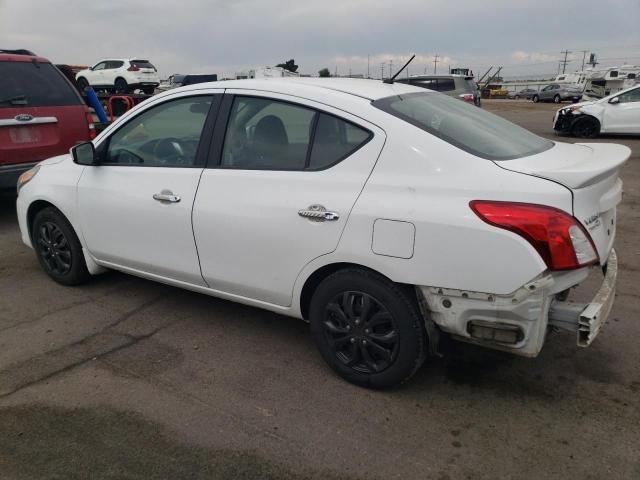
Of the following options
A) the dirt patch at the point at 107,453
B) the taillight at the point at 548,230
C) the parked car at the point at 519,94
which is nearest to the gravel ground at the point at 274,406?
the dirt patch at the point at 107,453

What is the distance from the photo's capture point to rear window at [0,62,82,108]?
19.4ft

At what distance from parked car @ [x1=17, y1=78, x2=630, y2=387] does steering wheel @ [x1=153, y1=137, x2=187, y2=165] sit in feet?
0.05

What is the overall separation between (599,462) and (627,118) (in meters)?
14.3

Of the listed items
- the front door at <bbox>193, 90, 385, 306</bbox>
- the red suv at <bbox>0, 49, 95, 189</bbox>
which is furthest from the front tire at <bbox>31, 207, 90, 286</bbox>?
the red suv at <bbox>0, 49, 95, 189</bbox>

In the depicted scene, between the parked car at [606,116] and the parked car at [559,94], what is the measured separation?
30.6 meters

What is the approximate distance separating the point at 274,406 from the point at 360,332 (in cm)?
60

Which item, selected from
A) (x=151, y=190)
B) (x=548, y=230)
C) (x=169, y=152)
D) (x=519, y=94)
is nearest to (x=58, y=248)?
(x=151, y=190)

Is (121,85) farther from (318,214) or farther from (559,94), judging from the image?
(559,94)

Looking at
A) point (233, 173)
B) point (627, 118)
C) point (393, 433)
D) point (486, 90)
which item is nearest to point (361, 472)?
point (393, 433)

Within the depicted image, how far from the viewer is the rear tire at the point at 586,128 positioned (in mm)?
14734

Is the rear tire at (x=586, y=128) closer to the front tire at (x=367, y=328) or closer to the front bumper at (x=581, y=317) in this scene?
the front bumper at (x=581, y=317)

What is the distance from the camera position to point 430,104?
318 centimetres

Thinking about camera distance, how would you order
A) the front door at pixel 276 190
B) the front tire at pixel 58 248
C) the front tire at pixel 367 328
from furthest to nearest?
1. the front tire at pixel 58 248
2. the front door at pixel 276 190
3. the front tire at pixel 367 328

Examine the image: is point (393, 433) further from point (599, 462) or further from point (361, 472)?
point (599, 462)
